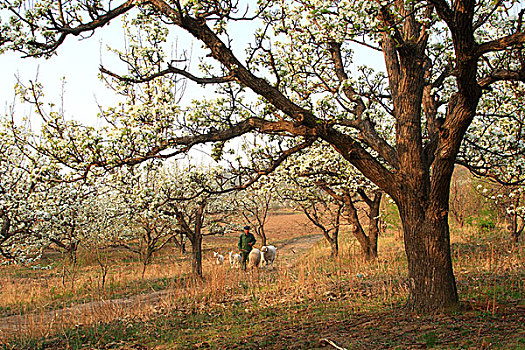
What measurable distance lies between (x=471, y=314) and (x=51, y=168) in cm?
717

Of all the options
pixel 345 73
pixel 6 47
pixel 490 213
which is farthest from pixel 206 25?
pixel 490 213

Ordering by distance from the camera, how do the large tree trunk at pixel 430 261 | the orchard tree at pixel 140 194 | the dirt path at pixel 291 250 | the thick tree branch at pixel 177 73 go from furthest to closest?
the dirt path at pixel 291 250
the orchard tree at pixel 140 194
the thick tree branch at pixel 177 73
the large tree trunk at pixel 430 261

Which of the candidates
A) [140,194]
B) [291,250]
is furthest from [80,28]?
[291,250]

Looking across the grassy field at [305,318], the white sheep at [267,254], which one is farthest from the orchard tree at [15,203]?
the white sheep at [267,254]

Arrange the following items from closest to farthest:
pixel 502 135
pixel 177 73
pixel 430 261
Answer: pixel 430 261, pixel 177 73, pixel 502 135

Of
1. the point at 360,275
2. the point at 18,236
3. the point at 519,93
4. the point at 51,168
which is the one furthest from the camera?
the point at 18,236

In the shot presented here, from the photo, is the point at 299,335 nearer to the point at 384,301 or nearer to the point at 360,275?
the point at 384,301

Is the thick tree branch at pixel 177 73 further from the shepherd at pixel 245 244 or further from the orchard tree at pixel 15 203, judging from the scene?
the shepherd at pixel 245 244

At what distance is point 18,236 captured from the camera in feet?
59.1

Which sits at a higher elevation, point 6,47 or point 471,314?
point 6,47

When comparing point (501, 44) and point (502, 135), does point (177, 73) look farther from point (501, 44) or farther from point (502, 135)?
point (502, 135)

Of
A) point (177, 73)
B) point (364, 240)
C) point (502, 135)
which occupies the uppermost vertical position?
point (177, 73)

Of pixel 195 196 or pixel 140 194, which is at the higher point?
pixel 140 194

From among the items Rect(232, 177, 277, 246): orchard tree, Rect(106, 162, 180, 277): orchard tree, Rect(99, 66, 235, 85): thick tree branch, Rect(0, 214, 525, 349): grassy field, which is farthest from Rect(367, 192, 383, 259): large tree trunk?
Rect(99, 66, 235, 85): thick tree branch
